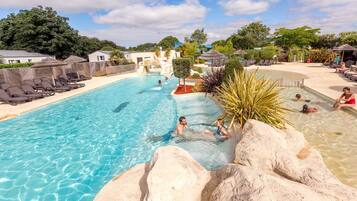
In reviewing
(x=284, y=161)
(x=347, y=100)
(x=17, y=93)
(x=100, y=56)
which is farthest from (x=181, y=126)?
(x=100, y=56)

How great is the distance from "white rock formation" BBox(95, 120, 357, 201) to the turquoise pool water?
166cm

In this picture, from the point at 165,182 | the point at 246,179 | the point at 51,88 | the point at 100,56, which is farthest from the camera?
the point at 100,56

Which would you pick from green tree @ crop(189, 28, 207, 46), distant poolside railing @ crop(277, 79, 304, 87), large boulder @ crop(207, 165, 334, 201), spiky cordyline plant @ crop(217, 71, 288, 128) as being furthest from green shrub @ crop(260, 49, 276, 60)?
green tree @ crop(189, 28, 207, 46)

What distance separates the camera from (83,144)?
8.84 meters

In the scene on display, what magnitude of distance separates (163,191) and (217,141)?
16.3 feet

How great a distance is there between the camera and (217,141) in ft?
26.2

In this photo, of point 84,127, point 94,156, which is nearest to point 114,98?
point 84,127

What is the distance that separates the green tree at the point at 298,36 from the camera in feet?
146

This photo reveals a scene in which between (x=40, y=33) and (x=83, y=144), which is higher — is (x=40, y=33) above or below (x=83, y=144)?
above

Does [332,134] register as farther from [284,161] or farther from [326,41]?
[326,41]

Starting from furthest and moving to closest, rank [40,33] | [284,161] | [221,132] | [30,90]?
1. [40,33]
2. [30,90]
3. [221,132]
4. [284,161]

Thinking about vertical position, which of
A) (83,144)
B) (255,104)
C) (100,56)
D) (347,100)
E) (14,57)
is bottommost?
(83,144)

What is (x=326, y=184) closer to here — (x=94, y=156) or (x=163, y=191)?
(x=163, y=191)

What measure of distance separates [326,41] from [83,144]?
2026 inches
